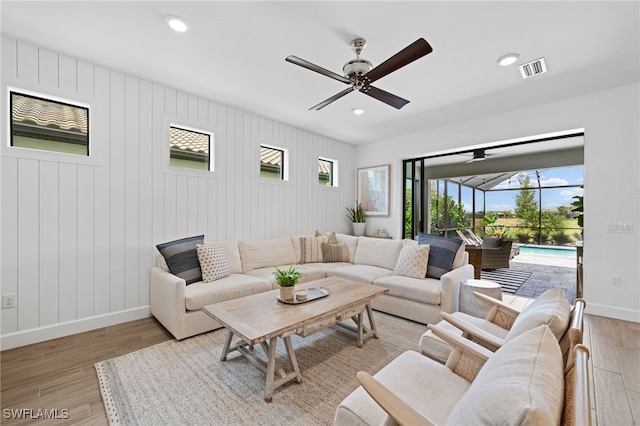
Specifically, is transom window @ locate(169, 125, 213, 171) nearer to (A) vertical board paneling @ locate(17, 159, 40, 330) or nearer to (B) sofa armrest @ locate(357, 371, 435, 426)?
(A) vertical board paneling @ locate(17, 159, 40, 330)

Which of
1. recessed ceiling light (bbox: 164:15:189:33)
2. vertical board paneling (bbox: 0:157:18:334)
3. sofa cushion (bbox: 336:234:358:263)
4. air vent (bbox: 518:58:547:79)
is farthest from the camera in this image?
sofa cushion (bbox: 336:234:358:263)

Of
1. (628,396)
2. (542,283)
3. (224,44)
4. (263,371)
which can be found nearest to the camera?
(628,396)

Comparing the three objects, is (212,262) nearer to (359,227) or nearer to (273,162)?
(273,162)

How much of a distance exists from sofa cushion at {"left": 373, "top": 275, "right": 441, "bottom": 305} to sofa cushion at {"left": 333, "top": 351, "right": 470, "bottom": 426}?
60.0 inches

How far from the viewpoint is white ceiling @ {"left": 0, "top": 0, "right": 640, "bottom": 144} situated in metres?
2.07

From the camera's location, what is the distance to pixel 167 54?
2.67 metres

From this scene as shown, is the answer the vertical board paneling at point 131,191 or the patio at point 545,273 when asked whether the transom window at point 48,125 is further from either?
the patio at point 545,273

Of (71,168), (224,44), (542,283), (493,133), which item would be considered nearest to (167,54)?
(224,44)

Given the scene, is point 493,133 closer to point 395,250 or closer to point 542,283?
point 395,250

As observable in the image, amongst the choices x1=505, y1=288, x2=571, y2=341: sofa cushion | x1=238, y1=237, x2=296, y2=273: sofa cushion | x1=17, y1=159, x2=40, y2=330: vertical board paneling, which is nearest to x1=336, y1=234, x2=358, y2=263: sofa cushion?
x1=238, y1=237, x2=296, y2=273: sofa cushion

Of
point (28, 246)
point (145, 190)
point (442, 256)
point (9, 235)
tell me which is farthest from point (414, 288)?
point (9, 235)

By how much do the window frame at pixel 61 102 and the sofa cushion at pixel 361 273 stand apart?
123 inches

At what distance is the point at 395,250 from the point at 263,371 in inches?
101

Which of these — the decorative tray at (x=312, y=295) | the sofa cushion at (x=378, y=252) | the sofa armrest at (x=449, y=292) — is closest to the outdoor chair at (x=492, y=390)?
the decorative tray at (x=312, y=295)
